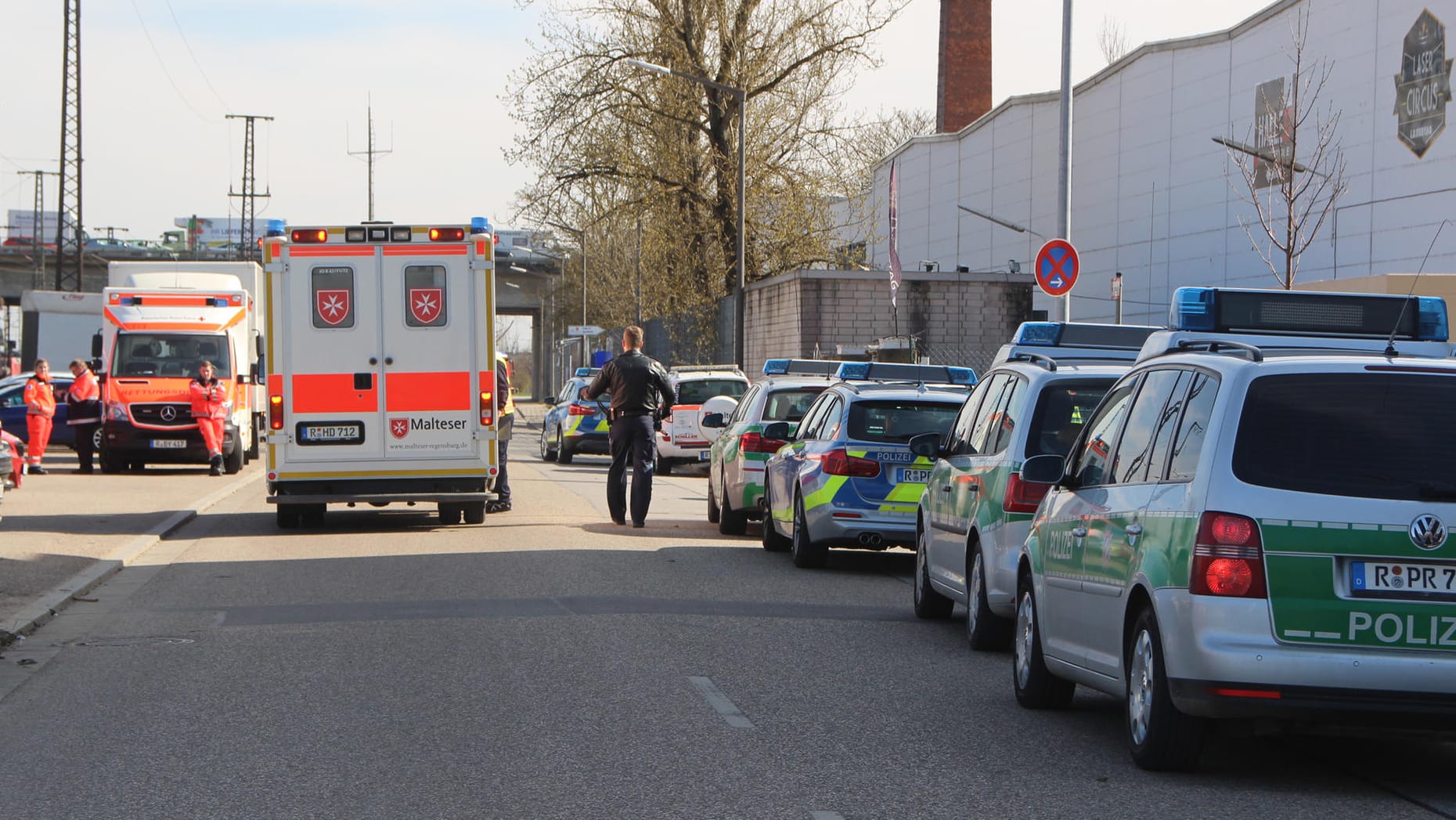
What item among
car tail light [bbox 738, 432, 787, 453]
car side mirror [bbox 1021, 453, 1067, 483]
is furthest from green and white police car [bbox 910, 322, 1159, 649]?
car tail light [bbox 738, 432, 787, 453]

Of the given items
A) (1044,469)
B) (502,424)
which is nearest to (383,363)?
(502,424)

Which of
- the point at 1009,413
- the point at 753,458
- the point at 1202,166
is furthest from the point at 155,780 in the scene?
the point at 1202,166

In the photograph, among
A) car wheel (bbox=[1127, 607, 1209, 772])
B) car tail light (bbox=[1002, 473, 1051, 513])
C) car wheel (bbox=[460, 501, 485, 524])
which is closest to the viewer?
car wheel (bbox=[1127, 607, 1209, 772])

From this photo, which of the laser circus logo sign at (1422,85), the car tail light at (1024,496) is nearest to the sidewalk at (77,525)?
the car tail light at (1024,496)

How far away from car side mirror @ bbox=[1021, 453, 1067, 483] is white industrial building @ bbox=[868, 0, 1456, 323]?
109 feet

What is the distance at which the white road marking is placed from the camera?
775 centimetres

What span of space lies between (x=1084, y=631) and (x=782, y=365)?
47.4ft

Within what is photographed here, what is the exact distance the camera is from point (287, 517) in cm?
1839

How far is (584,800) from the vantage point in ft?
20.3

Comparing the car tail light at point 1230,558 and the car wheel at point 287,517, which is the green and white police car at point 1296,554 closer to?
the car tail light at point 1230,558

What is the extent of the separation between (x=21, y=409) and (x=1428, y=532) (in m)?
29.3

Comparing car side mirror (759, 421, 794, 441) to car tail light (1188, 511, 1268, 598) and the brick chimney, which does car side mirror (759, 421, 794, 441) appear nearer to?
car tail light (1188, 511, 1268, 598)

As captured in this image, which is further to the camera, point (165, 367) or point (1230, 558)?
point (165, 367)

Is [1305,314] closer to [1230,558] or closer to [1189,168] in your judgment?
[1230,558]
